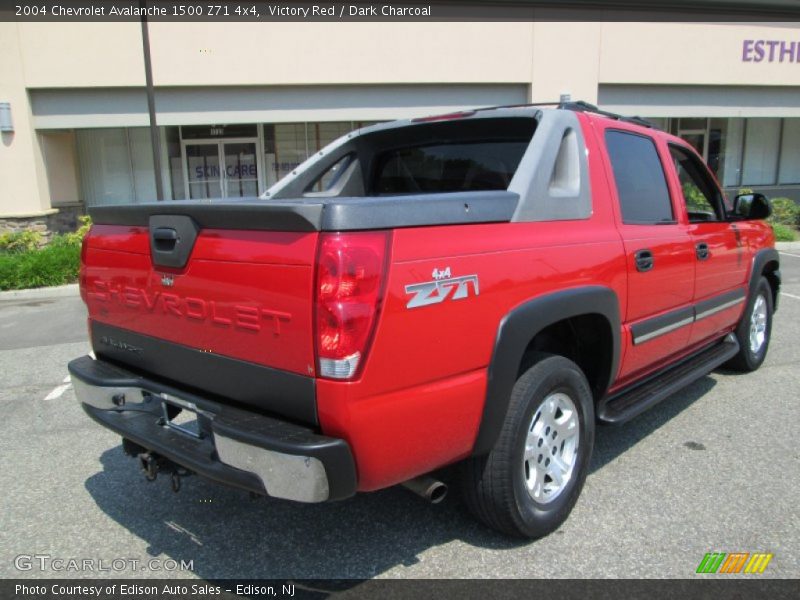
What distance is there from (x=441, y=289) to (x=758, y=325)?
4.38 meters

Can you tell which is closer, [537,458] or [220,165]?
[537,458]

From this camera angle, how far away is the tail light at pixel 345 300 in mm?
2090

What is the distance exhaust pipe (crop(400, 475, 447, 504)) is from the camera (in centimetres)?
252

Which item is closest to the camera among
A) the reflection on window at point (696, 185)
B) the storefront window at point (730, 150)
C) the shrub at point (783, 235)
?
the reflection on window at point (696, 185)

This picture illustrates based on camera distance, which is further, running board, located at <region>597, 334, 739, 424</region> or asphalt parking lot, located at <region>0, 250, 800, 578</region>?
running board, located at <region>597, 334, 739, 424</region>

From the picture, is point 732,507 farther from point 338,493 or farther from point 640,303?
point 338,493

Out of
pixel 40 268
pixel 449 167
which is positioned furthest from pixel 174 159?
pixel 449 167

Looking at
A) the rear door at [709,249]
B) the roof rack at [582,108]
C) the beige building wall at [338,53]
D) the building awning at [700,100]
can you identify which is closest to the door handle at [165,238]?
the roof rack at [582,108]

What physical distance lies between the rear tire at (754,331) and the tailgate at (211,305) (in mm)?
4154

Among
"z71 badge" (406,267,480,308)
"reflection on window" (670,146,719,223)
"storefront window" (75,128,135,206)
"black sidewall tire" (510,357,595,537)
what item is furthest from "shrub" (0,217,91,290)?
"z71 badge" (406,267,480,308)

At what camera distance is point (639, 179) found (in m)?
3.69

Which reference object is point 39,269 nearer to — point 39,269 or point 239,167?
point 39,269

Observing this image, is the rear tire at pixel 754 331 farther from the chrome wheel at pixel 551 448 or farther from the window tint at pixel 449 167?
the chrome wheel at pixel 551 448

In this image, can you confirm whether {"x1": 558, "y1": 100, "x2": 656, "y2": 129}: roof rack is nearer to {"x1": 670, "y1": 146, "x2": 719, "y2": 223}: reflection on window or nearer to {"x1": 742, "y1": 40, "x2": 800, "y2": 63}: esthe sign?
{"x1": 670, "y1": 146, "x2": 719, "y2": 223}: reflection on window
